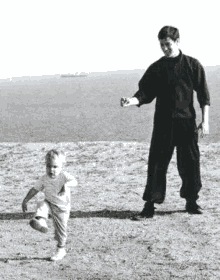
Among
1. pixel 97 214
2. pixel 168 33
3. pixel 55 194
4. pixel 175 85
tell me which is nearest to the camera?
pixel 55 194

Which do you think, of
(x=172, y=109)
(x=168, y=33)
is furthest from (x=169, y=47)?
(x=172, y=109)

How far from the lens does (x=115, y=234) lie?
A: 588cm

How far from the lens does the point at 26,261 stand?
197 inches

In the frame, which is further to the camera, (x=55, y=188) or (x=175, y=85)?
(x=175, y=85)

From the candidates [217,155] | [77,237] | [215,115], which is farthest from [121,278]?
[215,115]

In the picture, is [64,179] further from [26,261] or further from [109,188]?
[109,188]

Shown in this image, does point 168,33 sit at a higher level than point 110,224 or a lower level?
higher

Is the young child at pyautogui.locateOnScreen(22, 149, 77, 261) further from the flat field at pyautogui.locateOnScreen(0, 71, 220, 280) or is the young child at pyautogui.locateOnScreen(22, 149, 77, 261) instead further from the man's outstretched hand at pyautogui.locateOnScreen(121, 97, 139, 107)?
the man's outstretched hand at pyautogui.locateOnScreen(121, 97, 139, 107)

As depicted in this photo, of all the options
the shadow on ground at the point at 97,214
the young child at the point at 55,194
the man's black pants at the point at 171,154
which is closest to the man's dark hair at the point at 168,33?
the man's black pants at the point at 171,154

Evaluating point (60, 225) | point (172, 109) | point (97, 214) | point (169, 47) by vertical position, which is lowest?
point (97, 214)

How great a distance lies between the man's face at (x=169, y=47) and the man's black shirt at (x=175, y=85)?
77mm

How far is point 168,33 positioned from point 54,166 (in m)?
1.96

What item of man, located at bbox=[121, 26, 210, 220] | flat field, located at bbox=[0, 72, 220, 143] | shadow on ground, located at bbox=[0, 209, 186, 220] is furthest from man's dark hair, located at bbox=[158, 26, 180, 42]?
flat field, located at bbox=[0, 72, 220, 143]

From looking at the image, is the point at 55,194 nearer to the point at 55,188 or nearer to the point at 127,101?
the point at 55,188
